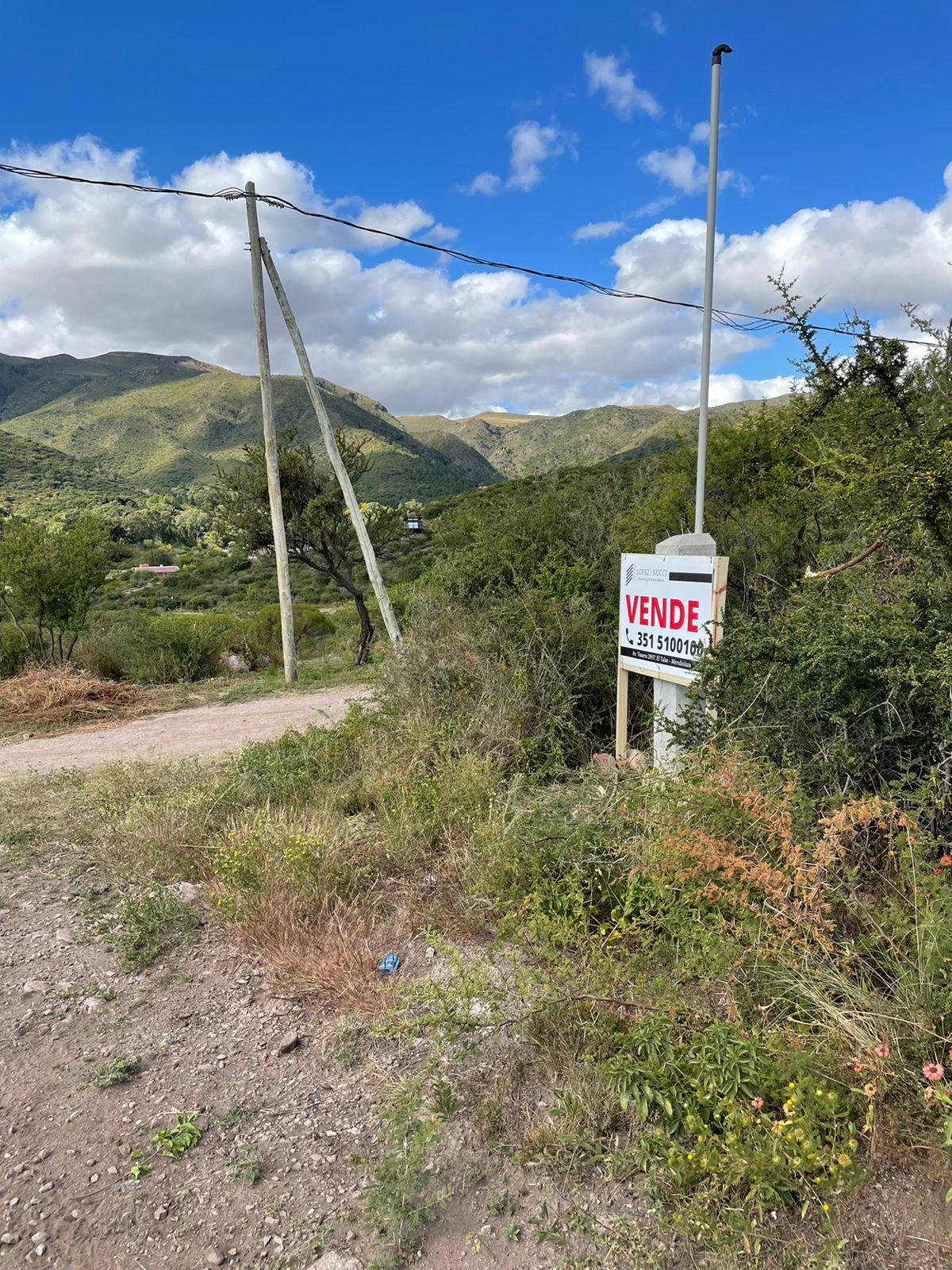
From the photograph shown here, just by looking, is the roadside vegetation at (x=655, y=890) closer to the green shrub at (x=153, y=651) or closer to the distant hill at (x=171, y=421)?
the green shrub at (x=153, y=651)

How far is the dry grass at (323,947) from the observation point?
3041 mm

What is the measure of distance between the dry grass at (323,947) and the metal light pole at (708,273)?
4587 millimetres

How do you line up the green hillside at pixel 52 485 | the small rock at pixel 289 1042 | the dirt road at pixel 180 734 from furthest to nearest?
the green hillside at pixel 52 485, the dirt road at pixel 180 734, the small rock at pixel 289 1042

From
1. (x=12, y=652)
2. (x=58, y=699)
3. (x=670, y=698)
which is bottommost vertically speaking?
(x=58, y=699)

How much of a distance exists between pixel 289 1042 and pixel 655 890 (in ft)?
5.36

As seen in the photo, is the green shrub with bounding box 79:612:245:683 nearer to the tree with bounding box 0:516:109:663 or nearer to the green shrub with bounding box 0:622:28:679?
the tree with bounding box 0:516:109:663

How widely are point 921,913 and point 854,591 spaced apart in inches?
128

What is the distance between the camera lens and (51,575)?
11.5 metres

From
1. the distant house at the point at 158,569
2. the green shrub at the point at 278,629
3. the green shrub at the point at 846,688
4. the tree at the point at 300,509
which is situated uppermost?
the tree at the point at 300,509

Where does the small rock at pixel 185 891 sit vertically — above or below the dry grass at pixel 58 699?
above

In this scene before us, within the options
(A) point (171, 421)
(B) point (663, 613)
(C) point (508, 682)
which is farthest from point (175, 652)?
(A) point (171, 421)

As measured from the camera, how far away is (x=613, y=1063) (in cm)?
228

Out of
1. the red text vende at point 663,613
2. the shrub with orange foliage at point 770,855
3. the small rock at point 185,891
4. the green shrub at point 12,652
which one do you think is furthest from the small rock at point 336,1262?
the green shrub at point 12,652

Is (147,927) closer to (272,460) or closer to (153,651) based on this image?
(272,460)
